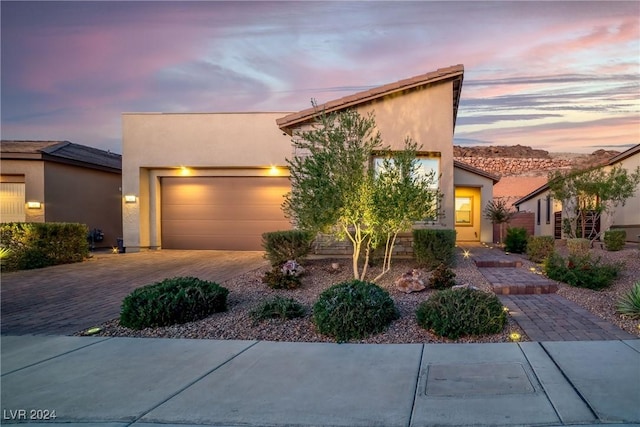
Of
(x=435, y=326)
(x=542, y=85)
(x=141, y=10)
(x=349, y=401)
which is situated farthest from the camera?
(x=542, y=85)

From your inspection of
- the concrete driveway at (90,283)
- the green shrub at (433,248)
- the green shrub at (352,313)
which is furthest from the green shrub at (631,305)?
the concrete driveway at (90,283)

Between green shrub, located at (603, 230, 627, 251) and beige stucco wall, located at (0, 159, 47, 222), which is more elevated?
beige stucco wall, located at (0, 159, 47, 222)

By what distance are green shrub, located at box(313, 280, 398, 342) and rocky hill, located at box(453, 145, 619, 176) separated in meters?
44.4

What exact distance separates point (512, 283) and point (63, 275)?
36.1ft

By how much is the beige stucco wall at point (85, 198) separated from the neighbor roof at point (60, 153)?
14.2 inches

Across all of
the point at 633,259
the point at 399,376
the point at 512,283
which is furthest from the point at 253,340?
the point at 633,259

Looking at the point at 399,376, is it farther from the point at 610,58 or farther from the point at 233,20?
the point at 610,58

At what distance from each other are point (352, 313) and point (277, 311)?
131 cm

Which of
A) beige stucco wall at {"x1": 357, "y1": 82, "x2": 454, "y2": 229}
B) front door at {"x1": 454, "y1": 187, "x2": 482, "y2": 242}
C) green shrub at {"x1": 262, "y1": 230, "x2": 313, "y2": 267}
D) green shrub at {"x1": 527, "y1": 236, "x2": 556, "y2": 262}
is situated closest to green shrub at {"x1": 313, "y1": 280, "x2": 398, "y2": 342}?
green shrub at {"x1": 262, "y1": 230, "x2": 313, "y2": 267}

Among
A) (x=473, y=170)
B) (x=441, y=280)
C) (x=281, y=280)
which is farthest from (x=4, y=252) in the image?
(x=473, y=170)

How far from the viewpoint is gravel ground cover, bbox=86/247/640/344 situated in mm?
6129

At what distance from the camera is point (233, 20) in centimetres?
1149

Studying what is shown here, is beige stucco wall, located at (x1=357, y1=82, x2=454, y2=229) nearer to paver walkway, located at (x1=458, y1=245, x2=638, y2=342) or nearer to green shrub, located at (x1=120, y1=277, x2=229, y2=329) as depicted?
paver walkway, located at (x1=458, y1=245, x2=638, y2=342)

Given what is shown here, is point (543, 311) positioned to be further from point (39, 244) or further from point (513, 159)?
point (513, 159)
